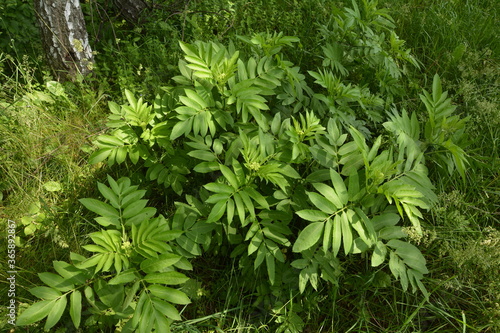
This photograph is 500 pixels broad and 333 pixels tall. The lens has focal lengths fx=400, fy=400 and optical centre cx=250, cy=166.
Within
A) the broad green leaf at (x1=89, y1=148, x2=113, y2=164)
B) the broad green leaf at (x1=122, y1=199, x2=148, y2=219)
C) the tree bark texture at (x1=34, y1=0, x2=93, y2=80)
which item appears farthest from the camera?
the tree bark texture at (x1=34, y1=0, x2=93, y2=80)

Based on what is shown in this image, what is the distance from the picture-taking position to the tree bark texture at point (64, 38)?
10.5 ft

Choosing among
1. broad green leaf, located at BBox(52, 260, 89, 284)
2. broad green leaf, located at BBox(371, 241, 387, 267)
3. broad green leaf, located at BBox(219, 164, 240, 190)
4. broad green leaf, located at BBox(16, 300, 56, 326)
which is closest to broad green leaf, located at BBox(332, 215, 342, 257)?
broad green leaf, located at BBox(371, 241, 387, 267)

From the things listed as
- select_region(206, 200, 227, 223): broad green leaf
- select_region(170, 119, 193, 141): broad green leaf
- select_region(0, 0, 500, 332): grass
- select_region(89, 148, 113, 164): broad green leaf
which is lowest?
select_region(0, 0, 500, 332): grass

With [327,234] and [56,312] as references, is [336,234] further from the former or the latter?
[56,312]

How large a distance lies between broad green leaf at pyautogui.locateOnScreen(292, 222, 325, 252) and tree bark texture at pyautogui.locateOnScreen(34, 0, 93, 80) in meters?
2.32

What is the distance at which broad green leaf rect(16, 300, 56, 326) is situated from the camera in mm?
1715

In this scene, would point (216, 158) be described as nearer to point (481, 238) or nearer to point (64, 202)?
point (64, 202)

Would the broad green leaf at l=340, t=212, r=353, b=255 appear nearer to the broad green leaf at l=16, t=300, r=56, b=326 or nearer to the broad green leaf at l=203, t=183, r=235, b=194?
the broad green leaf at l=203, t=183, r=235, b=194

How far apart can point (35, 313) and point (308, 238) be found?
1.26 meters

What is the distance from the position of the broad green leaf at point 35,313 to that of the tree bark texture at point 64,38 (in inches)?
80.3

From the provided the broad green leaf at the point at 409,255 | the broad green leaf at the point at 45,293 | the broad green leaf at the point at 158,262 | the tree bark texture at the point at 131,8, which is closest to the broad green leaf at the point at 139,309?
the broad green leaf at the point at 158,262

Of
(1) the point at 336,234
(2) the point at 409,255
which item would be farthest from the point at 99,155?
(2) the point at 409,255

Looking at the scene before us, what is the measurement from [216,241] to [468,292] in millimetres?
1549

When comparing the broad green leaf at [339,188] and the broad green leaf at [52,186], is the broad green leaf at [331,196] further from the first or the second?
the broad green leaf at [52,186]
